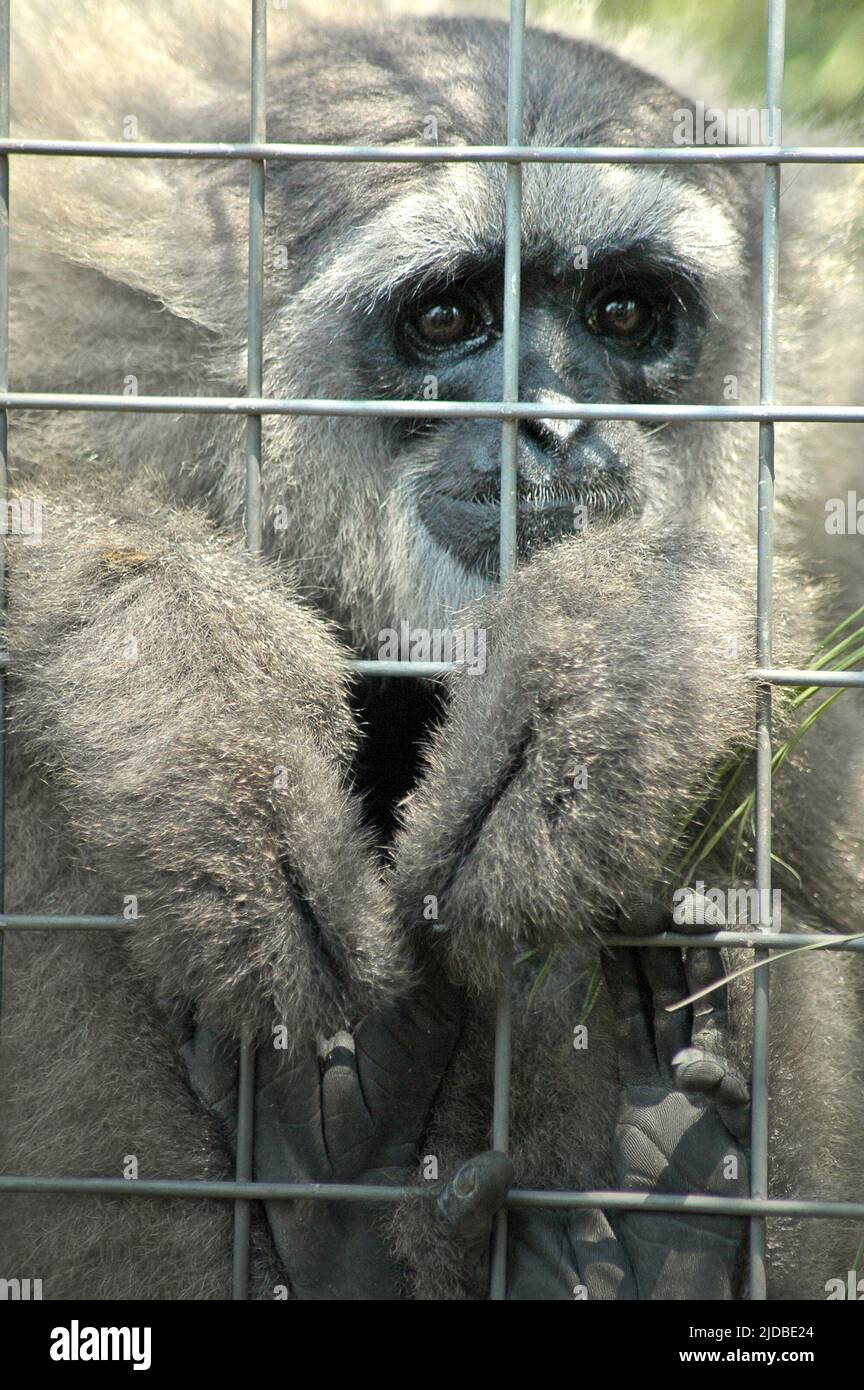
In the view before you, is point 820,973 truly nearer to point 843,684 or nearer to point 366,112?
point 843,684

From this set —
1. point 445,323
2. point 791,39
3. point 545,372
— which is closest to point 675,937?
point 545,372

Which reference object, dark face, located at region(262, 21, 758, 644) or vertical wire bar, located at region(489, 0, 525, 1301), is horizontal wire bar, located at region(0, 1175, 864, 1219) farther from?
dark face, located at region(262, 21, 758, 644)

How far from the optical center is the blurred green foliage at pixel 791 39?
3820mm

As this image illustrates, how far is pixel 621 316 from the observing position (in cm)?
317

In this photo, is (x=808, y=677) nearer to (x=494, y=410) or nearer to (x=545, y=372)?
(x=494, y=410)

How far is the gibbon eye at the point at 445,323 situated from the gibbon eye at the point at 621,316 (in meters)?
0.30

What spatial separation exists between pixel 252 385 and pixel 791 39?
310cm

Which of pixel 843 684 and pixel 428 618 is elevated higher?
pixel 428 618

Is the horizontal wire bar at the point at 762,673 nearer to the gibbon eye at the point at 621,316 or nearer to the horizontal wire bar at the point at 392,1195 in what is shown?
the horizontal wire bar at the point at 392,1195

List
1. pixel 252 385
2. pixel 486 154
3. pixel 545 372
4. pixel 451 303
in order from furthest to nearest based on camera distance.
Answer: pixel 451 303 < pixel 545 372 < pixel 252 385 < pixel 486 154

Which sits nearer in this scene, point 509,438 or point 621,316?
point 509,438

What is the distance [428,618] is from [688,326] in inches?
40.7

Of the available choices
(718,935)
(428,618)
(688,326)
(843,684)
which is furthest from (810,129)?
(718,935)

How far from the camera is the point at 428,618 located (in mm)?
3010
